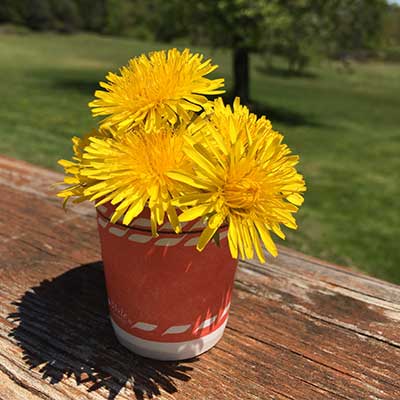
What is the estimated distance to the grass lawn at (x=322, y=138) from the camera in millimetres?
4391

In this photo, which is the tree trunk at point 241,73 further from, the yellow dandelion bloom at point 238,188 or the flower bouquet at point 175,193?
the yellow dandelion bloom at point 238,188

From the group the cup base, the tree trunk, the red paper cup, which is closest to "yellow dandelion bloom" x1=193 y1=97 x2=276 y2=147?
the red paper cup

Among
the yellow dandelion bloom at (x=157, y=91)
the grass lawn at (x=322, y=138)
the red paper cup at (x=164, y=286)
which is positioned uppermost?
the yellow dandelion bloom at (x=157, y=91)

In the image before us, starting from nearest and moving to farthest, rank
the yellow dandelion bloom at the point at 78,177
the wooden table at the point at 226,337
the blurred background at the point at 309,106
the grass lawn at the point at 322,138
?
1. the yellow dandelion bloom at the point at 78,177
2. the wooden table at the point at 226,337
3. the grass lawn at the point at 322,138
4. the blurred background at the point at 309,106

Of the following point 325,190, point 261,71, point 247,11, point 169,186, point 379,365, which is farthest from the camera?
point 261,71

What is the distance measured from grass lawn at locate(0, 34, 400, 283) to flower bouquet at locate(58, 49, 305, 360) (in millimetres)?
3155

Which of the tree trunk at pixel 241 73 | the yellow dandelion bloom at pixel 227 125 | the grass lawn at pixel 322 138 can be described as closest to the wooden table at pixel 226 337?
the yellow dandelion bloom at pixel 227 125

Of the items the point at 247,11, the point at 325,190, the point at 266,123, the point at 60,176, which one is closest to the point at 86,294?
the point at 266,123

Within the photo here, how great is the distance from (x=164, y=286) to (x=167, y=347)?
173 mm

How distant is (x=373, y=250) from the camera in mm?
4195

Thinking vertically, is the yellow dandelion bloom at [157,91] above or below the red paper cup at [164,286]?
above

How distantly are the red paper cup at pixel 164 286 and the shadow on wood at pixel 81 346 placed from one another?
4 cm

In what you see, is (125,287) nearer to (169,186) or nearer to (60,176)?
(169,186)

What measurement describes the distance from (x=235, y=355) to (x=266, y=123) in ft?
1.94
